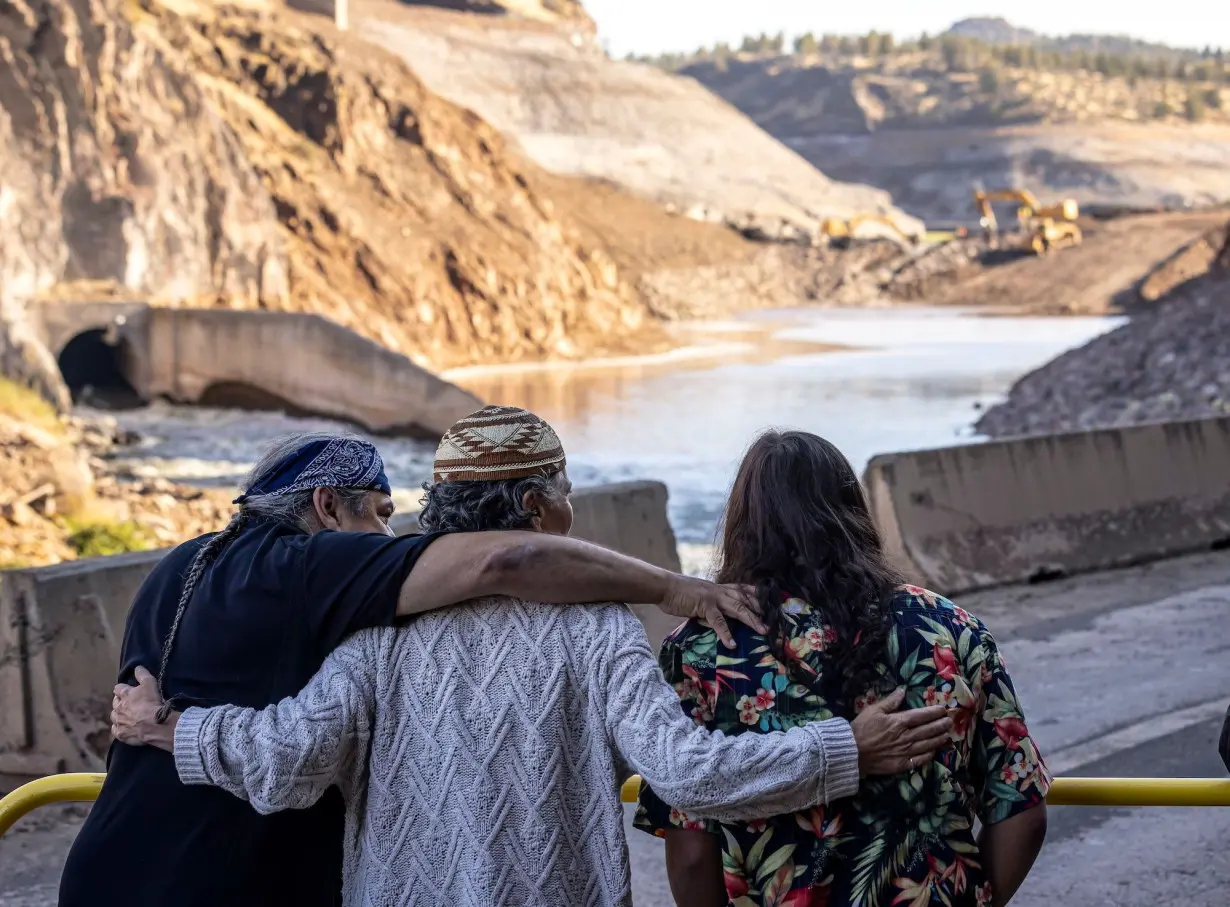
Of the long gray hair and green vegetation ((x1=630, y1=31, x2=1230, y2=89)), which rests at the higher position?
green vegetation ((x1=630, y1=31, x2=1230, y2=89))

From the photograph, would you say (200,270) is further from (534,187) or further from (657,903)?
(657,903)

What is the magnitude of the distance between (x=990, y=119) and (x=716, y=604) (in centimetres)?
14476

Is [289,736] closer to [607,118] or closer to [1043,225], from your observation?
[1043,225]

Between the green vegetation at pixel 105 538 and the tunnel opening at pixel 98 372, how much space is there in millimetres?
14214

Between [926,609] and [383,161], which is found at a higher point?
[383,161]

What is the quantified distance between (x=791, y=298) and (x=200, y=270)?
117 ft

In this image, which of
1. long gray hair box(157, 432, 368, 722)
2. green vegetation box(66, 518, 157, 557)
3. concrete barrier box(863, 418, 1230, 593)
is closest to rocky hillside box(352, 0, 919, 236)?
green vegetation box(66, 518, 157, 557)

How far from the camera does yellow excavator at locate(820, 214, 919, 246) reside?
70369 millimetres

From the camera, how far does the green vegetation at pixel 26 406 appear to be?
19.8 metres

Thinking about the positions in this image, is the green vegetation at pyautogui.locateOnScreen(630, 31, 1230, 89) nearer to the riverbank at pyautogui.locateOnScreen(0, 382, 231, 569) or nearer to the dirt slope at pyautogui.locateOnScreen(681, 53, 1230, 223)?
the dirt slope at pyautogui.locateOnScreen(681, 53, 1230, 223)

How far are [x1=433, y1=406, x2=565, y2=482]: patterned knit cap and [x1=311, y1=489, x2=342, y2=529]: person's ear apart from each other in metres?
0.27

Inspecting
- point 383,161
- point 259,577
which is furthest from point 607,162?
point 259,577

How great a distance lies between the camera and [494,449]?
99.3 inches

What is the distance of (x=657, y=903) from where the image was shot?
16.3 feet
